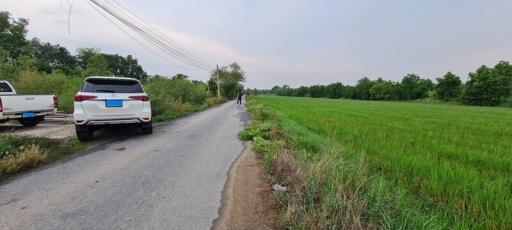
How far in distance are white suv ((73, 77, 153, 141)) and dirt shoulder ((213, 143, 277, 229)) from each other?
4138 mm

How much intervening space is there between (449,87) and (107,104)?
2655 inches

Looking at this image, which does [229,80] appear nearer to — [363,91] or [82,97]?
[363,91]

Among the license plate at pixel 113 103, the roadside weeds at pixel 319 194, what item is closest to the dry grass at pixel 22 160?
the license plate at pixel 113 103

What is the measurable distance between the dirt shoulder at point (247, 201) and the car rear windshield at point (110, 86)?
4.47 meters

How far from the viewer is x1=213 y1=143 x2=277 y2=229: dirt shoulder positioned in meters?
3.05

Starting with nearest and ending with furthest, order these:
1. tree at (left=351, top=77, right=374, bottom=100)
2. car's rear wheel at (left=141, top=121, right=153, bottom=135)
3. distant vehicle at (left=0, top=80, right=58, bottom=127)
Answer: car's rear wheel at (left=141, top=121, right=153, bottom=135), distant vehicle at (left=0, top=80, right=58, bottom=127), tree at (left=351, top=77, right=374, bottom=100)

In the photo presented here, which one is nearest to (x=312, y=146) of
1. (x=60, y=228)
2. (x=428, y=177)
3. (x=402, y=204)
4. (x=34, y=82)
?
(x=428, y=177)

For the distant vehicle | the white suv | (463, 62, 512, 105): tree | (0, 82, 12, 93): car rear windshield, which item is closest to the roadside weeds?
the white suv

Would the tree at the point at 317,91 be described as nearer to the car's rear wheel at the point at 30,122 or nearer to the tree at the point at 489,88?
the tree at the point at 489,88

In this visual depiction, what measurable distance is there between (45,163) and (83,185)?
6.62ft

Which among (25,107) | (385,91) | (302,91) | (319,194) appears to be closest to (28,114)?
(25,107)

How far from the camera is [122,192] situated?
396cm

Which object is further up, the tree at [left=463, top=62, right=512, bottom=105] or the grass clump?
the tree at [left=463, top=62, right=512, bottom=105]

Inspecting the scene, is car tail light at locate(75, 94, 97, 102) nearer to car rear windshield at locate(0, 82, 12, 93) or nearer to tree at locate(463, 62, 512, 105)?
car rear windshield at locate(0, 82, 12, 93)
